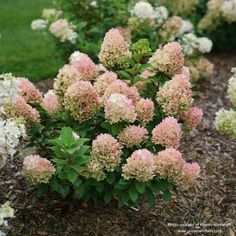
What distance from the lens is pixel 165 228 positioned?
371 cm

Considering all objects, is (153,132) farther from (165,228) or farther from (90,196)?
(165,228)

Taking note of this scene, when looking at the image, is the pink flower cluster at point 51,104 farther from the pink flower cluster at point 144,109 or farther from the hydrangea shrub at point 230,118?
the hydrangea shrub at point 230,118

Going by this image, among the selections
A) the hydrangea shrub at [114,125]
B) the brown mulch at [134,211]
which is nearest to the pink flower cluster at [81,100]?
the hydrangea shrub at [114,125]

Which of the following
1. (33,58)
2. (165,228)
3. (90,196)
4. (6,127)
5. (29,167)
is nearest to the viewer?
(6,127)

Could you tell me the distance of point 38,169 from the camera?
3129mm

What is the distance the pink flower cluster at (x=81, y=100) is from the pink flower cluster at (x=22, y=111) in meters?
0.24

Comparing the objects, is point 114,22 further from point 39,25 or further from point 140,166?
point 140,166

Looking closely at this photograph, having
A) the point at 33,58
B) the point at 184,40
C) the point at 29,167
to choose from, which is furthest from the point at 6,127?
the point at 33,58

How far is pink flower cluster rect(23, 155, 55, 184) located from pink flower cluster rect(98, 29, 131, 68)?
28.6 inches

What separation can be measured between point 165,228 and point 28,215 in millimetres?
846

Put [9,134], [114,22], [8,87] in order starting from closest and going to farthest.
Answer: [9,134] → [8,87] → [114,22]

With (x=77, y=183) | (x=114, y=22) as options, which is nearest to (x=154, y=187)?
(x=77, y=183)

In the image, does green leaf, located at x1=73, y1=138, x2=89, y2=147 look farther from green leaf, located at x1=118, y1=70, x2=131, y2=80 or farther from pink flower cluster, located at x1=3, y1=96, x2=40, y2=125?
green leaf, located at x1=118, y1=70, x2=131, y2=80

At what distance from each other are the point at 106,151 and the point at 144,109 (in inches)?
13.8
